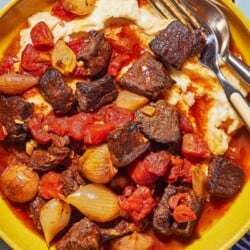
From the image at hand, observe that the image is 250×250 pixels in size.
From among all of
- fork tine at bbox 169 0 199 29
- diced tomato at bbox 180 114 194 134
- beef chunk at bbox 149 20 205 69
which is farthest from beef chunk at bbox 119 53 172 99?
fork tine at bbox 169 0 199 29

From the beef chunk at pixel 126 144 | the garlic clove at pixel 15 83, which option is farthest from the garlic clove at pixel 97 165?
the garlic clove at pixel 15 83

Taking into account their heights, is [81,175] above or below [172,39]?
below

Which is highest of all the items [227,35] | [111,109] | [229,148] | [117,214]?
[227,35]

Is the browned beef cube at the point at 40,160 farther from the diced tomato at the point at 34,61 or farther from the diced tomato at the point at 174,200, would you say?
the diced tomato at the point at 174,200

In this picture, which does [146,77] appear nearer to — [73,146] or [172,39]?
[172,39]

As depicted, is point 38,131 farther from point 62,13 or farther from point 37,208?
point 62,13

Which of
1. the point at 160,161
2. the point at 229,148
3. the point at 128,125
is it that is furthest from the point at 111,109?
the point at 229,148

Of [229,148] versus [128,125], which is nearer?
[128,125]
